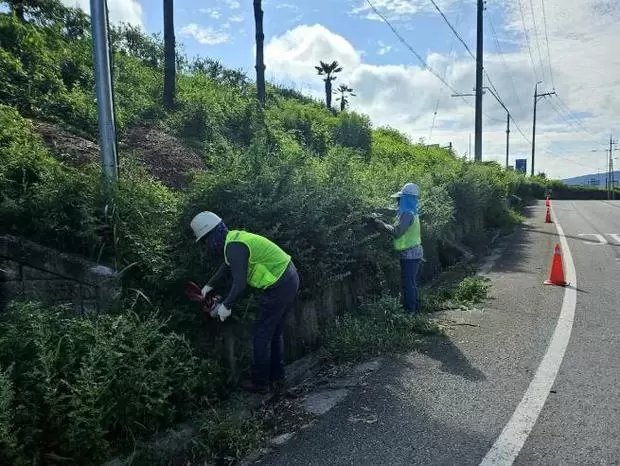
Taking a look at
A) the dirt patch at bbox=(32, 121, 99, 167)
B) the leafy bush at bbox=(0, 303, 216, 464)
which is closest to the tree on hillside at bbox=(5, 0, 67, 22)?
the dirt patch at bbox=(32, 121, 99, 167)

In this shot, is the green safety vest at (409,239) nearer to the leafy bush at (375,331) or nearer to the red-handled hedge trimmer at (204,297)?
the leafy bush at (375,331)

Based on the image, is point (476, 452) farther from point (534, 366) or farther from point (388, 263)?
point (388, 263)

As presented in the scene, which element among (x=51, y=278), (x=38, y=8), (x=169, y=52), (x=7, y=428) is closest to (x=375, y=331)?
(x=51, y=278)

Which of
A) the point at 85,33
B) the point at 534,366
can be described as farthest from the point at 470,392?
the point at 85,33

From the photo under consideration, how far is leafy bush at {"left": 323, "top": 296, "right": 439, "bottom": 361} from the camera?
5762mm

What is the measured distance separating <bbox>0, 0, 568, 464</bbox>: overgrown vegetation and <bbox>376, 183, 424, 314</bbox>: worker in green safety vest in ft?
1.12

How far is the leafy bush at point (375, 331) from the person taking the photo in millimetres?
5762

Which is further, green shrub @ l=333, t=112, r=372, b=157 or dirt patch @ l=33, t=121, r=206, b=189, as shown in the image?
green shrub @ l=333, t=112, r=372, b=157

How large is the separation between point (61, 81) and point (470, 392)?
9.68 metres

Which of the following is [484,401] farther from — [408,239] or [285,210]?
[408,239]

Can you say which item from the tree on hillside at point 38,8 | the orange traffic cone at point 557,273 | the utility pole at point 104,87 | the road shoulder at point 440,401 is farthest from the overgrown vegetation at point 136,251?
→ the tree on hillside at point 38,8

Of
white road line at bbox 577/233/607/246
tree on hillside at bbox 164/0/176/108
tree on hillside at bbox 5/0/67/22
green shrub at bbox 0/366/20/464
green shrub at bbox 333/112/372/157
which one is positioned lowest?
white road line at bbox 577/233/607/246

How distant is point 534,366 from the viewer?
527 centimetres

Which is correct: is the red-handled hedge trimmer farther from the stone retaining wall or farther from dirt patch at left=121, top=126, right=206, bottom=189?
dirt patch at left=121, top=126, right=206, bottom=189
